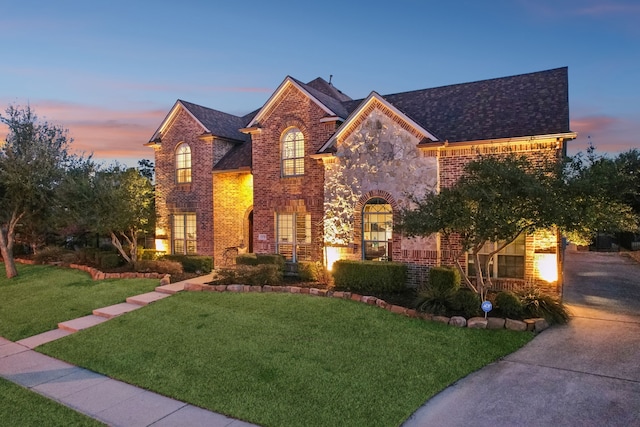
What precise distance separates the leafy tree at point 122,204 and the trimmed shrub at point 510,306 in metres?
14.9

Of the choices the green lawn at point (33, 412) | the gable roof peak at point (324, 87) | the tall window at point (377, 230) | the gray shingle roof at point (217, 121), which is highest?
the gable roof peak at point (324, 87)

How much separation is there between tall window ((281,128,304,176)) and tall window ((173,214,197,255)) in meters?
5.90

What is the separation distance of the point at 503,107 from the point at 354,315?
9.35 m

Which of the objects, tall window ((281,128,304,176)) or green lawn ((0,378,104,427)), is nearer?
green lawn ((0,378,104,427))

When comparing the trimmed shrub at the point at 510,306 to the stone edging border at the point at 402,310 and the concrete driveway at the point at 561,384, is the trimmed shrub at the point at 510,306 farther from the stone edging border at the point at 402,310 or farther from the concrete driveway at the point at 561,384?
the concrete driveway at the point at 561,384

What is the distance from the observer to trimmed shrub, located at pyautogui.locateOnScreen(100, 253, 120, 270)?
1772 centimetres

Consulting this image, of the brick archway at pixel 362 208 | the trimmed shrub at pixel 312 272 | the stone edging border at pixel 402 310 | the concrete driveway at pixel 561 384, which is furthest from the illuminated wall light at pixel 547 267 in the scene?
the trimmed shrub at pixel 312 272

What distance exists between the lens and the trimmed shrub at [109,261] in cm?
1772

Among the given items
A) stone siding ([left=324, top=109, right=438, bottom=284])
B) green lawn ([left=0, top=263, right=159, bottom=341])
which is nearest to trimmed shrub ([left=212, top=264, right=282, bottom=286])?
green lawn ([left=0, top=263, right=159, bottom=341])

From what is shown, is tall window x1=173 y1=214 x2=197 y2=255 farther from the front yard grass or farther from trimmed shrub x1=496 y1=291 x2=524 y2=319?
trimmed shrub x1=496 y1=291 x2=524 y2=319

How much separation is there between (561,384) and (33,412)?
806 centimetres

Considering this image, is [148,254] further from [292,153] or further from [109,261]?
[292,153]

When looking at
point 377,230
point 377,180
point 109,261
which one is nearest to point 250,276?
point 377,230

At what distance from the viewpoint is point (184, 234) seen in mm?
19625
